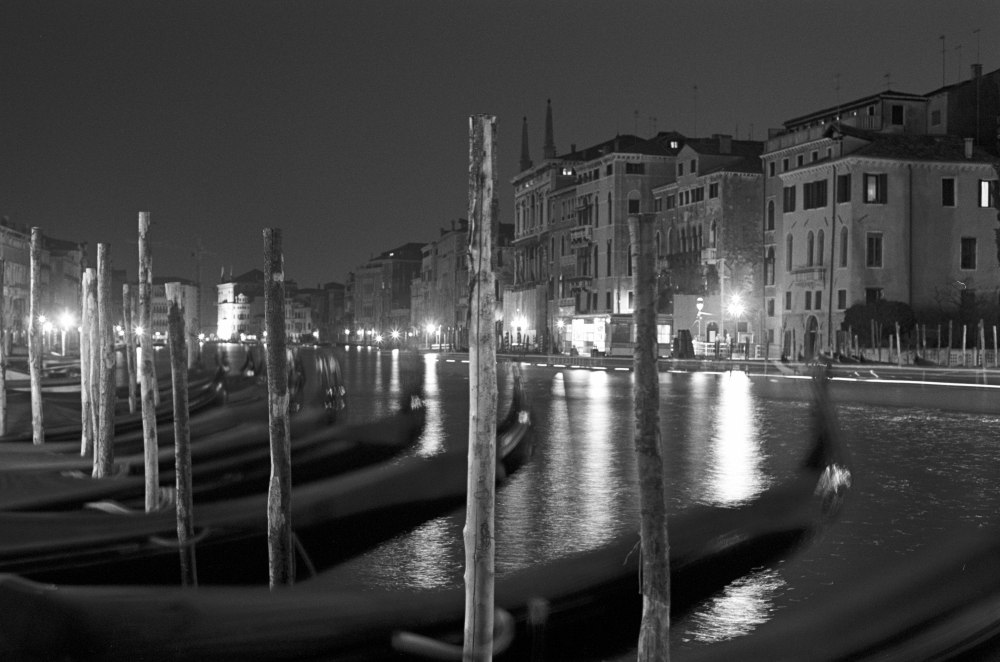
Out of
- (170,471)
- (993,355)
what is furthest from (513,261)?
(170,471)

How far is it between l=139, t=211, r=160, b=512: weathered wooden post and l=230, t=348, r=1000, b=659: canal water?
2968mm

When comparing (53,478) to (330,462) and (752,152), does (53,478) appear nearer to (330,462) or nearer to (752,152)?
(330,462)

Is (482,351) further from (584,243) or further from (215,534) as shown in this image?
(584,243)

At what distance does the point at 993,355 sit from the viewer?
3750 cm

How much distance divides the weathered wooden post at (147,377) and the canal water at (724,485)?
297cm

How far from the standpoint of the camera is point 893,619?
8.08 meters

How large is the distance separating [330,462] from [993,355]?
90.8 ft

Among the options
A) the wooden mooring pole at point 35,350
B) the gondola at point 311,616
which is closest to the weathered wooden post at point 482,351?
the gondola at point 311,616

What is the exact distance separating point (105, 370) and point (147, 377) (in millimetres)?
1560

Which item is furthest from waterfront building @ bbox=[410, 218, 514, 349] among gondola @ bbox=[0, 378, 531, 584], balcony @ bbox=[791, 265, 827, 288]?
gondola @ bbox=[0, 378, 531, 584]

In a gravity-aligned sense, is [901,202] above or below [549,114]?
below

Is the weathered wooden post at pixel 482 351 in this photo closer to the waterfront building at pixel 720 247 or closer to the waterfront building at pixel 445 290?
the waterfront building at pixel 720 247

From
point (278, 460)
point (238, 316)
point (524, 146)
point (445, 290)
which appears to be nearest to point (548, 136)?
point (524, 146)

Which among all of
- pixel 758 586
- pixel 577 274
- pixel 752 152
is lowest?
pixel 758 586
